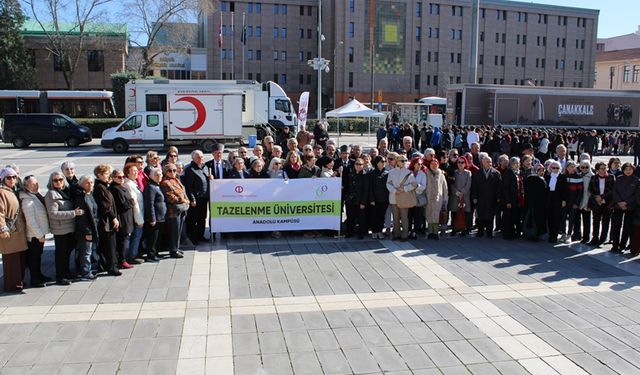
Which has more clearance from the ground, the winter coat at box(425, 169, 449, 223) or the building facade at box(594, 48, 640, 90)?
the building facade at box(594, 48, 640, 90)

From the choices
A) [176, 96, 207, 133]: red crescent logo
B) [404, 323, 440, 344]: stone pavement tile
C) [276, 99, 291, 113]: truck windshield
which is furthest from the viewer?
[276, 99, 291, 113]: truck windshield

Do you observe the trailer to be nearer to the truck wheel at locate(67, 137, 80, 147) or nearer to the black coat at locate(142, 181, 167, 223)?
the truck wheel at locate(67, 137, 80, 147)

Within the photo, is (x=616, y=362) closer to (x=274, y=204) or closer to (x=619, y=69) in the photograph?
(x=274, y=204)

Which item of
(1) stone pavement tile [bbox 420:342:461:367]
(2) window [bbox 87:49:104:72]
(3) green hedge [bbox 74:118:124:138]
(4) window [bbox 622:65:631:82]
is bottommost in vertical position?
(1) stone pavement tile [bbox 420:342:461:367]

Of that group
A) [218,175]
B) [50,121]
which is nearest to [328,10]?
[50,121]

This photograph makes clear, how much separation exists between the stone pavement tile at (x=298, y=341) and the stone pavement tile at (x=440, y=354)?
1.25 metres

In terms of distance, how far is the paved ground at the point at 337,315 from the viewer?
5.61m

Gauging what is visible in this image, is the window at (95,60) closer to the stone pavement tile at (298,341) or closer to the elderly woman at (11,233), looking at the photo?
the elderly woman at (11,233)

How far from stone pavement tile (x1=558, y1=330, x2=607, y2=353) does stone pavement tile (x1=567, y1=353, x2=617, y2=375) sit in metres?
0.19

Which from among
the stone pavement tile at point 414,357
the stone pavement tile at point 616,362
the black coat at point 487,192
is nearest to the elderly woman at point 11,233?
the stone pavement tile at point 414,357

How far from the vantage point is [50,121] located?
3022 centimetres

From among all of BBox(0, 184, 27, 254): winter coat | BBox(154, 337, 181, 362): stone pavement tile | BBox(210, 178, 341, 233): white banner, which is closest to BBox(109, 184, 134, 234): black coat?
BBox(0, 184, 27, 254): winter coat

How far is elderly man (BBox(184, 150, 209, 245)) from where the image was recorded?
991 cm

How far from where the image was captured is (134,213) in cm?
853
